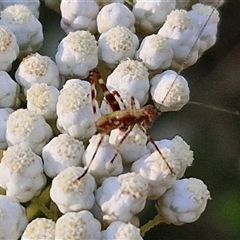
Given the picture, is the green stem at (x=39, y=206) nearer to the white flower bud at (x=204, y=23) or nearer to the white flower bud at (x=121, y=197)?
the white flower bud at (x=121, y=197)

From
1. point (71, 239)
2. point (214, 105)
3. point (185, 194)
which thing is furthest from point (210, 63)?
point (71, 239)

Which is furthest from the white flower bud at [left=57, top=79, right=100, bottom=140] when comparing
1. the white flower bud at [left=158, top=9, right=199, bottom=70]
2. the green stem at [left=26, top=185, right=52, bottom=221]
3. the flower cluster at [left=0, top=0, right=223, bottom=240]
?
the white flower bud at [left=158, top=9, right=199, bottom=70]

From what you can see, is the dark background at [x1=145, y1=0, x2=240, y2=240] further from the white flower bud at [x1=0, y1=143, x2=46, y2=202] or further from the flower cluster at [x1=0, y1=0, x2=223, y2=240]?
the white flower bud at [x1=0, y1=143, x2=46, y2=202]

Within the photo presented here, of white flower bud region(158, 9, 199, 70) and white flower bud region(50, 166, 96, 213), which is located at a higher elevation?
white flower bud region(158, 9, 199, 70)

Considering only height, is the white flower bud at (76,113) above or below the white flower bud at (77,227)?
above

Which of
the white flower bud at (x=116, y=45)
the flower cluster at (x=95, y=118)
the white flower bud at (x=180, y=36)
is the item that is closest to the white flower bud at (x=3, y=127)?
the flower cluster at (x=95, y=118)

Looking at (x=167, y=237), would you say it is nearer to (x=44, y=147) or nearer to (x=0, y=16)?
(x=44, y=147)

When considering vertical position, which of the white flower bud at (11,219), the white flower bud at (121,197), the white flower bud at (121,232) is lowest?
the white flower bud at (11,219)
